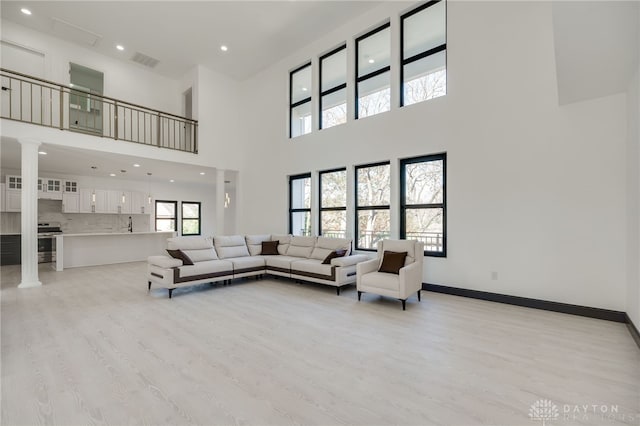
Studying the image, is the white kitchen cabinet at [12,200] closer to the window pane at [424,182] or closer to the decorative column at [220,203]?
the decorative column at [220,203]

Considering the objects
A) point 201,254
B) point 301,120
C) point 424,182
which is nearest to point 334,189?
point 424,182

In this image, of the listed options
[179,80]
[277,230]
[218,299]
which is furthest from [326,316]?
[179,80]

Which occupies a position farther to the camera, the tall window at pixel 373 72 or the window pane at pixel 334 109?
the window pane at pixel 334 109

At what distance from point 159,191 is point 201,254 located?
20.7ft

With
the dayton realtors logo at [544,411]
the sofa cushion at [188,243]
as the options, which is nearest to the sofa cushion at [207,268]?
the sofa cushion at [188,243]

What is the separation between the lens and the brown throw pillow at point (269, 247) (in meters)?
6.54

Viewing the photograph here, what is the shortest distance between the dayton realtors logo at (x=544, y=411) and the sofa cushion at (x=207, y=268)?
4676 mm

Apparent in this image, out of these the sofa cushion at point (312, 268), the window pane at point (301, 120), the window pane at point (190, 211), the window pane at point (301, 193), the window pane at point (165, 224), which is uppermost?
the window pane at point (301, 120)

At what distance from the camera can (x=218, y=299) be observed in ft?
15.1

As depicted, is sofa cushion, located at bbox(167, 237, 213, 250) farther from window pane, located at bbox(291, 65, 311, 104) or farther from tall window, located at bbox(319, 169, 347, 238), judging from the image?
window pane, located at bbox(291, 65, 311, 104)

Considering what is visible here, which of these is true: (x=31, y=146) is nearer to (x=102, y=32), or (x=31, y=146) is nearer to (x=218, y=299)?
(x=102, y=32)

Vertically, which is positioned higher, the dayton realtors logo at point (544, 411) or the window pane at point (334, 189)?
the window pane at point (334, 189)

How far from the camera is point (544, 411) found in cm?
188

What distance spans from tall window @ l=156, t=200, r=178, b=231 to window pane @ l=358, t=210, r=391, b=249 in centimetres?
795
